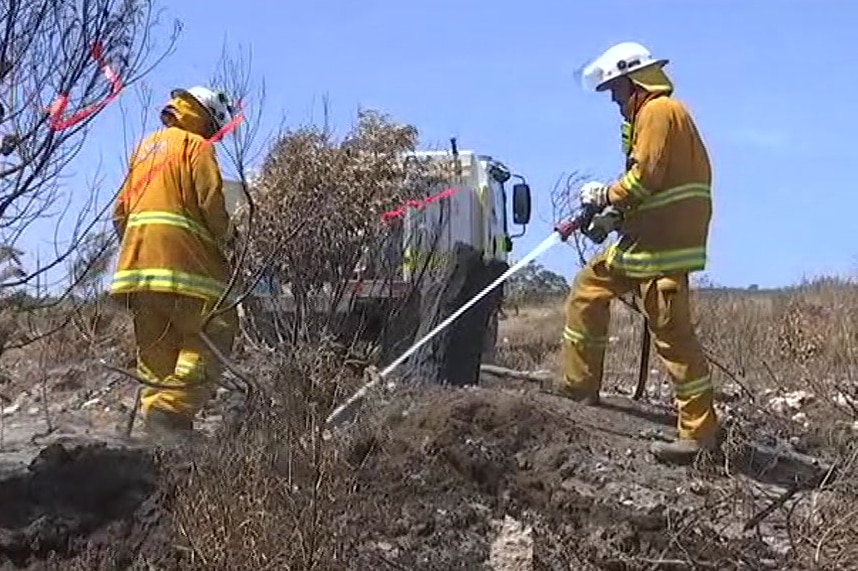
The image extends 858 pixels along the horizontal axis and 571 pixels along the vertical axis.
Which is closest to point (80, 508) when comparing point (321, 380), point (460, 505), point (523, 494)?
point (321, 380)

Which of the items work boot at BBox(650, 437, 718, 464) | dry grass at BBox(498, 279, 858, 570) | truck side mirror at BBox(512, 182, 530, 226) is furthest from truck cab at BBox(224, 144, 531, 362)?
work boot at BBox(650, 437, 718, 464)

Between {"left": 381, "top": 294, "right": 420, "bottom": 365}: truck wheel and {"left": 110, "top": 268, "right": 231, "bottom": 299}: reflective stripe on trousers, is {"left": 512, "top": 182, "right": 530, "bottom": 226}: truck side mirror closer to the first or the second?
{"left": 381, "top": 294, "right": 420, "bottom": 365}: truck wheel

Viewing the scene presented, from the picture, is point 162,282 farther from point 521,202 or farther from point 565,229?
point 521,202

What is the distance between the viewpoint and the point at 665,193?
754cm

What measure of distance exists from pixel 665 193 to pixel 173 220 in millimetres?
2539

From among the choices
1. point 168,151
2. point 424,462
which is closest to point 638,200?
point 424,462

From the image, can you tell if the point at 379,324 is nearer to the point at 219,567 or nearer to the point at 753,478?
the point at 753,478

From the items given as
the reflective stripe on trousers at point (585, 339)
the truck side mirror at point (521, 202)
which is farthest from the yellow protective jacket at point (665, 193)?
the truck side mirror at point (521, 202)

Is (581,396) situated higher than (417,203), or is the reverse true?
(417,203)

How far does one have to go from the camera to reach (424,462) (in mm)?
6570

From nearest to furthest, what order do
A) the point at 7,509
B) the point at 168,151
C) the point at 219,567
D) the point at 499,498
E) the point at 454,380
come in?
the point at 219,567
the point at 7,509
the point at 499,498
the point at 168,151
the point at 454,380

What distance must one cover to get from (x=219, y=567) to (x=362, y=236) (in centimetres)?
559

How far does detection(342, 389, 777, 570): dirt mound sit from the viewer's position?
19.4ft

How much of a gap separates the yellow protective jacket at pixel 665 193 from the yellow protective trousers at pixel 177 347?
210cm
